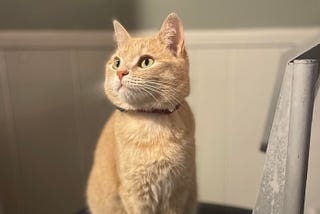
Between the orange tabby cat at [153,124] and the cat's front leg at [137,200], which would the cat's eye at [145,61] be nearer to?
the orange tabby cat at [153,124]

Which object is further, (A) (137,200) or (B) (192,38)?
(B) (192,38)

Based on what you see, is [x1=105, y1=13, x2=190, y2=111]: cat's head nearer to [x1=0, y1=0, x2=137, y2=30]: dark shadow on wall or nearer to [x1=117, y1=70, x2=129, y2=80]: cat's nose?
[x1=117, y1=70, x2=129, y2=80]: cat's nose

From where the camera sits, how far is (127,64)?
0.77 m

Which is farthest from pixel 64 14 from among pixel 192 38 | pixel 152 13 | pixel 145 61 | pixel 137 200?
pixel 137 200

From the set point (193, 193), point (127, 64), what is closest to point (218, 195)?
point (193, 193)

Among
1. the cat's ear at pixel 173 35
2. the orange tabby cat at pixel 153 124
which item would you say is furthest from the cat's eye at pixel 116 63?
the cat's ear at pixel 173 35

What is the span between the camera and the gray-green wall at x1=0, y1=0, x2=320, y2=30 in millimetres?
1160

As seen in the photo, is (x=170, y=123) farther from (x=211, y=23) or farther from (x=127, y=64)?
(x=211, y=23)

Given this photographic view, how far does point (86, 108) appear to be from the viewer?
1.29m

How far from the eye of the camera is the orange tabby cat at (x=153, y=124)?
0.76 m

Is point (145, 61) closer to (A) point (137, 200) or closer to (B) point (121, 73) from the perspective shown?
(B) point (121, 73)

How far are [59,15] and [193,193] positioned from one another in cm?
Answer: 73

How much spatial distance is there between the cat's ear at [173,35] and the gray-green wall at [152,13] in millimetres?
421

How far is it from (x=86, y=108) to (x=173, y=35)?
1.95 feet
